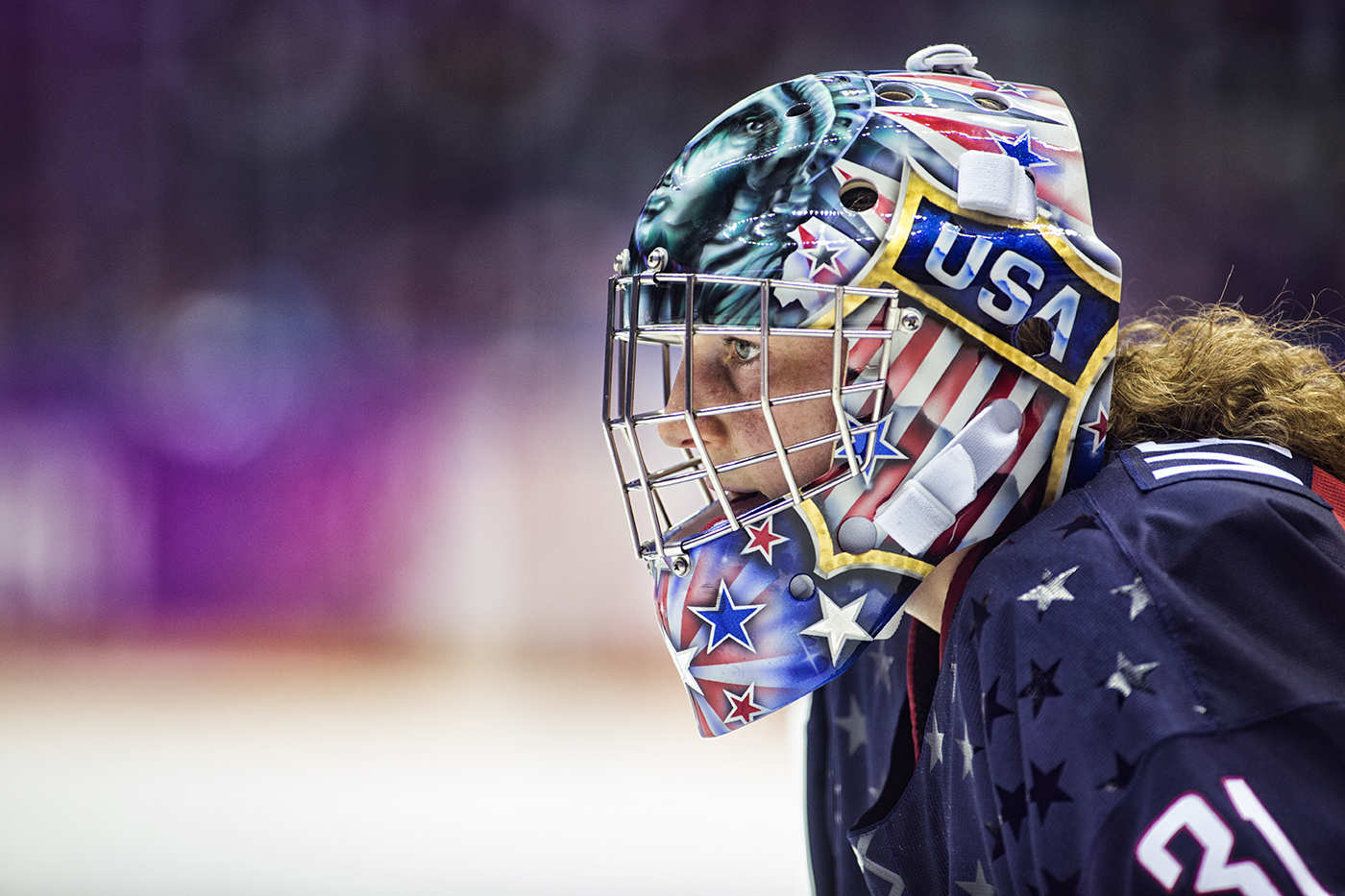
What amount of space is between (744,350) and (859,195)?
19cm

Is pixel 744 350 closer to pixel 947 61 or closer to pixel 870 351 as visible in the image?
pixel 870 351

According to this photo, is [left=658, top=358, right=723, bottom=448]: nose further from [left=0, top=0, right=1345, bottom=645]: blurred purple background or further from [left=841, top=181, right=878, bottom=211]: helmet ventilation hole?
[left=0, top=0, right=1345, bottom=645]: blurred purple background

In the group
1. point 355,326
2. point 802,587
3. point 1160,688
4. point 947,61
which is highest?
point 947,61

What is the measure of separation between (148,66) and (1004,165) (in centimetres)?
288

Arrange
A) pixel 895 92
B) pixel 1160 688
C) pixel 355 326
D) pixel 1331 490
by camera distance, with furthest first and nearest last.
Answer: pixel 355 326 → pixel 895 92 → pixel 1331 490 → pixel 1160 688

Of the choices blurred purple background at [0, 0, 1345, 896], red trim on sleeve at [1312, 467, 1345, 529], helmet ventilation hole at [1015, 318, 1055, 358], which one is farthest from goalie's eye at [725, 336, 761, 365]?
blurred purple background at [0, 0, 1345, 896]

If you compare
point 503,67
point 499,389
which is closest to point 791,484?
point 499,389

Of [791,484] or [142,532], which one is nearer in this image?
[791,484]

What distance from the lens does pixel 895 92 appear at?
3.87 ft

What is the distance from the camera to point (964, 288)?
1098 mm

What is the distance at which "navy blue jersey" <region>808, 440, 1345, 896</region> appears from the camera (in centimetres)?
79

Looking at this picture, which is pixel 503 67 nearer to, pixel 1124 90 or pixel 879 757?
pixel 1124 90

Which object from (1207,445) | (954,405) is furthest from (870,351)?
(1207,445)

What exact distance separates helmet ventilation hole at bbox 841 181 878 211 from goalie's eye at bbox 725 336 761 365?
0.17 meters
